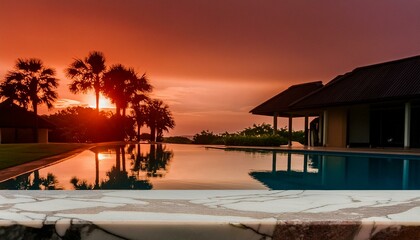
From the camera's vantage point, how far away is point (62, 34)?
18.9 metres

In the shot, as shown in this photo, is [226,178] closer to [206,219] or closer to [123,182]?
[123,182]

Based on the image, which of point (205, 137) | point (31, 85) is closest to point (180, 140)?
point (205, 137)

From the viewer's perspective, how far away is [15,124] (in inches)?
1190

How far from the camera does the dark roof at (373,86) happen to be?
57.7 ft

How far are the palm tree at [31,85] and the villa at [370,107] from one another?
17.5 meters

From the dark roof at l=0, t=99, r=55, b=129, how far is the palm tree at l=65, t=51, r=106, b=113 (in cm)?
400

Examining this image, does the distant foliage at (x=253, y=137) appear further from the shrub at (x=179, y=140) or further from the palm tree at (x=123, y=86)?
the palm tree at (x=123, y=86)

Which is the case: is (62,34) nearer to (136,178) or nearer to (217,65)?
(217,65)

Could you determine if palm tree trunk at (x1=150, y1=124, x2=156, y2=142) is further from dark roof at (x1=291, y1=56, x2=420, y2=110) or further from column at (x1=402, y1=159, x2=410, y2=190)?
column at (x1=402, y1=159, x2=410, y2=190)

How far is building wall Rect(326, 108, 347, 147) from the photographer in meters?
22.1

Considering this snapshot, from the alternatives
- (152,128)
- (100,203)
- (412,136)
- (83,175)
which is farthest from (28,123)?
(100,203)

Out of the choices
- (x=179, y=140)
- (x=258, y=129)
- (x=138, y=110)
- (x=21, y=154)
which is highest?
(x=138, y=110)

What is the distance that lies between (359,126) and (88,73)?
65.3 feet

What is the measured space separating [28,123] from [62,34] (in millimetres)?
14704
